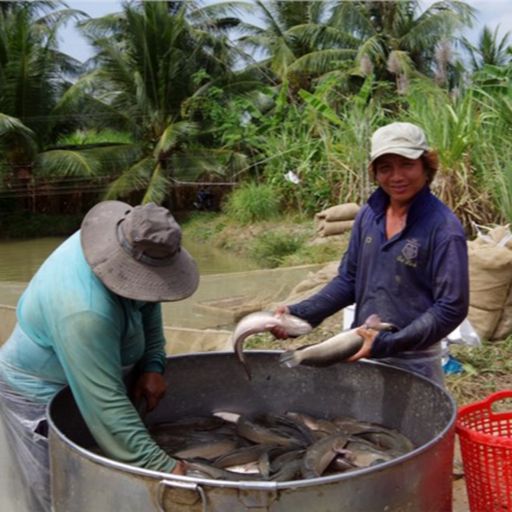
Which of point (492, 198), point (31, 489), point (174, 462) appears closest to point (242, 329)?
point (174, 462)

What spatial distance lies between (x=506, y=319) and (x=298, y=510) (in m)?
4.36

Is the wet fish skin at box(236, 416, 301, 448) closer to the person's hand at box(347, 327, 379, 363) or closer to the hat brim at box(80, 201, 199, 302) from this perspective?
the person's hand at box(347, 327, 379, 363)

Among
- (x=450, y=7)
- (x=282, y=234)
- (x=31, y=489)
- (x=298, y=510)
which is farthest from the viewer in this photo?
(x=450, y=7)

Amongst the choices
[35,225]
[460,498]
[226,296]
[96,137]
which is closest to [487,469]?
[460,498]

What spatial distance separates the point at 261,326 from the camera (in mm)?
2975

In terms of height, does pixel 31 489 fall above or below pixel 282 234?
above

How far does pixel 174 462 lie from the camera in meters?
2.33

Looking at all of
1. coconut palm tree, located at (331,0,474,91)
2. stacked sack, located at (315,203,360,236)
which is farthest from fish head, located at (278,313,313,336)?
coconut palm tree, located at (331,0,474,91)

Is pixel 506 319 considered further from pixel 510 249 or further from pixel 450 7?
pixel 450 7

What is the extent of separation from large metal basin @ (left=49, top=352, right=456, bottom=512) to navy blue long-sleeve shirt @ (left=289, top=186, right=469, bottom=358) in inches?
7.6

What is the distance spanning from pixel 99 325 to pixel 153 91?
71.8 ft

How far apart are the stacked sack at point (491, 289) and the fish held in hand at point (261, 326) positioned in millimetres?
2990

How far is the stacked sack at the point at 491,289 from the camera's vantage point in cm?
568

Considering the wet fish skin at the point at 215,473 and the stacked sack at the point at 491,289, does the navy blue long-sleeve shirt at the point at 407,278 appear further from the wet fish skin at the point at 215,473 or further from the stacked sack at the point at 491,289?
the stacked sack at the point at 491,289
